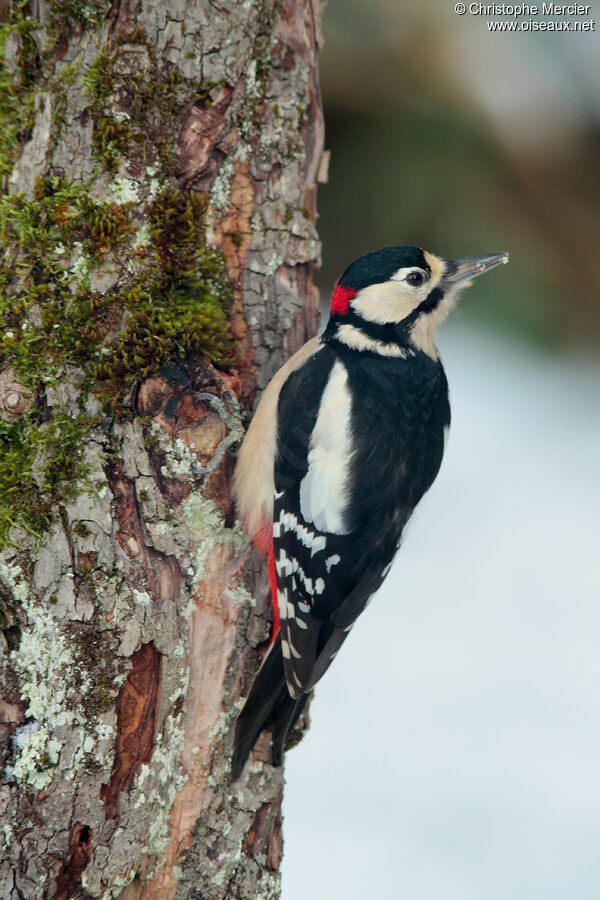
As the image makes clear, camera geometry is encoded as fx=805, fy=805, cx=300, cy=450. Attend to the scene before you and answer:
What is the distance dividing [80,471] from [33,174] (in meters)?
0.69

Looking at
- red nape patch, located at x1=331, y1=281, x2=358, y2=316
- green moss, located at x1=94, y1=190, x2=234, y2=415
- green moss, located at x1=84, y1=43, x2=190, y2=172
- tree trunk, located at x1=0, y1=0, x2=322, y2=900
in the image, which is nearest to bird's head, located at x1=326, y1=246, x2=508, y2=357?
red nape patch, located at x1=331, y1=281, x2=358, y2=316

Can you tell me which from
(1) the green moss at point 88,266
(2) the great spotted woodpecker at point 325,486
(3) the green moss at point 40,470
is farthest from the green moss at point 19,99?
(2) the great spotted woodpecker at point 325,486

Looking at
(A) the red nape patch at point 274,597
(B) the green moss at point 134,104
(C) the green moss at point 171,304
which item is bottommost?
(A) the red nape patch at point 274,597

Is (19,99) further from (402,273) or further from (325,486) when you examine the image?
(325,486)

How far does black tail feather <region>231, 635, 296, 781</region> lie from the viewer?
5.70ft

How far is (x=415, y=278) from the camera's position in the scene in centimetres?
215

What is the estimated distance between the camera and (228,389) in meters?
1.86

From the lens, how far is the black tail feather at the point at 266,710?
1.74 m

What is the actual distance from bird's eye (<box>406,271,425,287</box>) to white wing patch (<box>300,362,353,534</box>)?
0.40 m

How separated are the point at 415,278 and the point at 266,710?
1162 millimetres

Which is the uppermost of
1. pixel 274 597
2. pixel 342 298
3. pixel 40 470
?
pixel 342 298

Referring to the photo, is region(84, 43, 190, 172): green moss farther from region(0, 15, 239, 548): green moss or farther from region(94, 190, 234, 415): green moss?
region(94, 190, 234, 415): green moss

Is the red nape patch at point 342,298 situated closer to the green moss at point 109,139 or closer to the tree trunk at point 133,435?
the tree trunk at point 133,435

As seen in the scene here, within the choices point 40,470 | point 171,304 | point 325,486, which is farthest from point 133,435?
point 325,486
